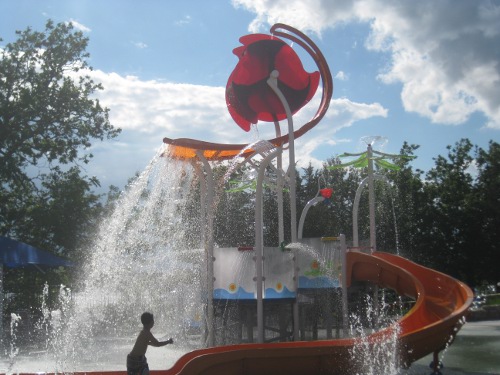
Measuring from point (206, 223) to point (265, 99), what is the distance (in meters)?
3.32

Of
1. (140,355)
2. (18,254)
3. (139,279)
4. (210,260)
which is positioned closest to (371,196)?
(210,260)

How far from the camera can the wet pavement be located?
10.9 metres

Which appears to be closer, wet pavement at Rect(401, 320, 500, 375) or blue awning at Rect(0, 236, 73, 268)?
wet pavement at Rect(401, 320, 500, 375)

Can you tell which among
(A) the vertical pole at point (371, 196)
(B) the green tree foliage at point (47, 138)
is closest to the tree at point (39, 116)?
(B) the green tree foliage at point (47, 138)

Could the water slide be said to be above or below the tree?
below

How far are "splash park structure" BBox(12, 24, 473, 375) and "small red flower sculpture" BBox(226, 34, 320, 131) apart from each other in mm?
24

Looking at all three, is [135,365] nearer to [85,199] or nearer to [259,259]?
[259,259]

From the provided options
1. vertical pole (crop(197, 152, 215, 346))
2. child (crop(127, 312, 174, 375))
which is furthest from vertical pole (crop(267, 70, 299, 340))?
child (crop(127, 312, 174, 375))

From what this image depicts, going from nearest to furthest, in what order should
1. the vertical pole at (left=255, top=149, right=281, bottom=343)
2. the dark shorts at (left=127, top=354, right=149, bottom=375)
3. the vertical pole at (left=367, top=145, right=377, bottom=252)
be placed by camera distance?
the dark shorts at (left=127, top=354, right=149, bottom=375), the vertical pole at (left=255, top=149, right=281, bottom=343), the vertical pole at (left=367, top=145, right=377, bottom=252)

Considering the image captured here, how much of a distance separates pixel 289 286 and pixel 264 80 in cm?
482

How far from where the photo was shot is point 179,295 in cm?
1534

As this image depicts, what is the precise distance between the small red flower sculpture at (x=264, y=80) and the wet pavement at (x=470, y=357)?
6.42 m

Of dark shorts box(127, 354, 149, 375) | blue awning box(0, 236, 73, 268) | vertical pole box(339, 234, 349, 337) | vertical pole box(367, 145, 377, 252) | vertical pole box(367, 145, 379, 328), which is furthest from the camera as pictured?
blue awning box(0, 236, 73, 268)

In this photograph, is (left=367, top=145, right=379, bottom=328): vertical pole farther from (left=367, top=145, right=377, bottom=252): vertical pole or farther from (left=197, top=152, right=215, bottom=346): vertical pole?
(left=197, top=152, right=215, bottom=346): vertical pole
